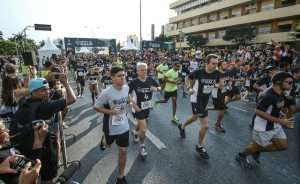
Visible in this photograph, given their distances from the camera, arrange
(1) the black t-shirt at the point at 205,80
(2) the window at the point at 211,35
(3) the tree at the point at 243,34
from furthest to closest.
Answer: (2) the window at the point at 211,35 < (3) the tree at the point at 243,34 < (1) the black t-shirt at the point at 205,80

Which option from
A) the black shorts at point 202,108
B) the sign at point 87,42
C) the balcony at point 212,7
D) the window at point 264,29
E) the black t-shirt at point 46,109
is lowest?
the black shorts at point 202,108

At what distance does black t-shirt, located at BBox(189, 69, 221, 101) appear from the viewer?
4.96 metres

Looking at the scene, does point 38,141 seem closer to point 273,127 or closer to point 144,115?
point 144,115

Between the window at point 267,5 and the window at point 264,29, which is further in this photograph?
the window at point 264,29

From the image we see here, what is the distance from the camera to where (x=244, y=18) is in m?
42.4

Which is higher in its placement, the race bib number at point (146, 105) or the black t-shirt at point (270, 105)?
the black t-shirt at point (270, 105)

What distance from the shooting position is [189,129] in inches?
258

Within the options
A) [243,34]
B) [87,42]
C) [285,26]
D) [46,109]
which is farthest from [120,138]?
[285,26]

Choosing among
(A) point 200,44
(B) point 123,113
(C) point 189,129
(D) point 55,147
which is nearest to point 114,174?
(B) point 123,113

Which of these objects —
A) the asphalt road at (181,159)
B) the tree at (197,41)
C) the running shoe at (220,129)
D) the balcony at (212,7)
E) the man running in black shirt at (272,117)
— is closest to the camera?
the man running in black shirt at (272,117)

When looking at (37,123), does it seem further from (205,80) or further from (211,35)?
(211,35)

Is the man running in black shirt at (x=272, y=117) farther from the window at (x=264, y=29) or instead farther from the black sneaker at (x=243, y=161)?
the window at (x=264, y=29)

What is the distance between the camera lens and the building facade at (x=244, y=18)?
34.8m

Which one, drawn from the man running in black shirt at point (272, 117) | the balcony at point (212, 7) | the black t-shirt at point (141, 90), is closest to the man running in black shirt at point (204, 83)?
the black t-shirt at point (141, 90)
